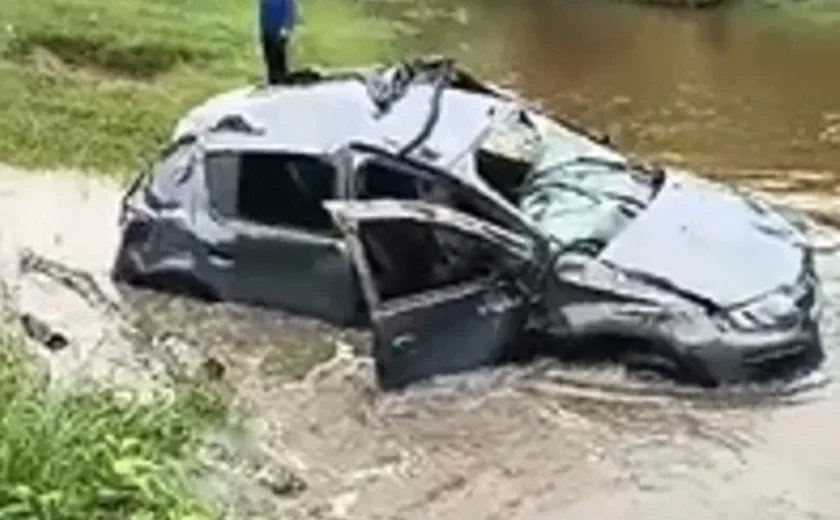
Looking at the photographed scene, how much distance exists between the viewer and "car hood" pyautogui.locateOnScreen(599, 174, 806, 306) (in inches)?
421

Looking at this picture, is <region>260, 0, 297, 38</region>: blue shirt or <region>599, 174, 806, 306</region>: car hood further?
<region>260, 0, 297, 38</region>: blue shirt

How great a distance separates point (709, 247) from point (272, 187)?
8.70 feet

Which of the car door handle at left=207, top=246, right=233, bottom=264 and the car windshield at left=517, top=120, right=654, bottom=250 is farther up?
the car windshield at left=517, top=120, right=654, bottom=250

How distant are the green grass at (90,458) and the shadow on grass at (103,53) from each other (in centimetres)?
1055

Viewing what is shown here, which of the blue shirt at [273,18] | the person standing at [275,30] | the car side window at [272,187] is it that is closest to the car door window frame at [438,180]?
the car side window at [272,187]

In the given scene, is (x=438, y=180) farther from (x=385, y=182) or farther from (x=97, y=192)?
(x=97, y=192)

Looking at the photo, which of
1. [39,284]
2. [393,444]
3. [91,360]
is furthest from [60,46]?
[393,444]

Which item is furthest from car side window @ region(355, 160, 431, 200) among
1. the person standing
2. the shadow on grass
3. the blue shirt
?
the shadow on grass

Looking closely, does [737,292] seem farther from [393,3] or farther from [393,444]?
[393,3]

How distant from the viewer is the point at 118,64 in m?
19.2

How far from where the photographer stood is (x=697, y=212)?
451 inches

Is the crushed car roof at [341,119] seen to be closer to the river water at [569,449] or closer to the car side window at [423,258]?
the car side window at [423,258]

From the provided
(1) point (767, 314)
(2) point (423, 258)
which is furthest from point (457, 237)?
(1) point (767, 314)

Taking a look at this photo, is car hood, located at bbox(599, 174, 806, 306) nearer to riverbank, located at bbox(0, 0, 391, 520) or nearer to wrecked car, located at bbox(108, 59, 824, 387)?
wrecked car, located at bbox(108, 59, 824, 387)
